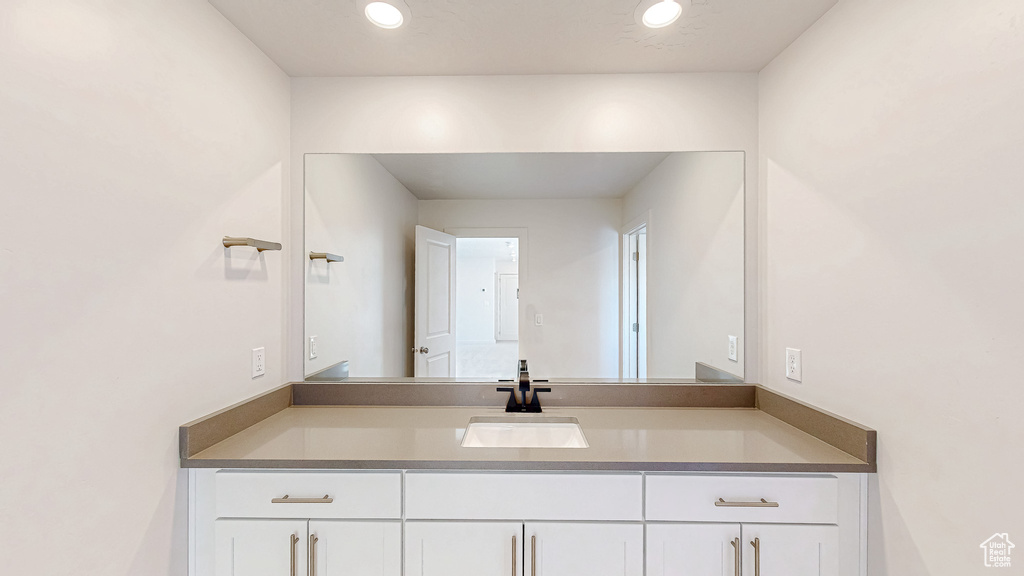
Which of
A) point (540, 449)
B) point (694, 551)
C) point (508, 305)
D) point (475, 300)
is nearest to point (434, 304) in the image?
point (475, 300)

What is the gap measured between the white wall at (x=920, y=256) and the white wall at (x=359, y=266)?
1.58 meters

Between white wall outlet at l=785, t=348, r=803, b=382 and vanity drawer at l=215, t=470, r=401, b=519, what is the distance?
1.42 meters

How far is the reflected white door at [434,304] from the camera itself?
1.96 m

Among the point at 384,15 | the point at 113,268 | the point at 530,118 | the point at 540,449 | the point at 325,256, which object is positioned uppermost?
the point at 384,15

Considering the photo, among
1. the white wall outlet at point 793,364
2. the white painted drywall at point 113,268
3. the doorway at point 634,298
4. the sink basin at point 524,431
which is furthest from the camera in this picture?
the doorway at point 634,298

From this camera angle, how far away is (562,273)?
2.00 m

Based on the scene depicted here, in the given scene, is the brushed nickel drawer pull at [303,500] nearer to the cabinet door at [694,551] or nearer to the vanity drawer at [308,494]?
the vanity drawer at [308,494]

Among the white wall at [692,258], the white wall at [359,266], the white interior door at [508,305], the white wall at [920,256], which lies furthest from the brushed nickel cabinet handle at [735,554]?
the white wall at [359,266]

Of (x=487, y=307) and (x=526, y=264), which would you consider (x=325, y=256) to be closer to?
(x=487, y=307)

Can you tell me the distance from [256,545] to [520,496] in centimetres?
79

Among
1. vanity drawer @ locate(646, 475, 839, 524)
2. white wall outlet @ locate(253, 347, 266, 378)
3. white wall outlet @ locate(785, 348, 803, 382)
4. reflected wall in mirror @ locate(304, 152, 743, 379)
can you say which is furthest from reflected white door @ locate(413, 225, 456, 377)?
white wall outlet @ locate(785, 348, 803, 382)

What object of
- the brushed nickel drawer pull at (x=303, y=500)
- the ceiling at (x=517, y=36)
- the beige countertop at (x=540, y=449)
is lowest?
the brushed nickel drawer pull at (x=303, y=500)

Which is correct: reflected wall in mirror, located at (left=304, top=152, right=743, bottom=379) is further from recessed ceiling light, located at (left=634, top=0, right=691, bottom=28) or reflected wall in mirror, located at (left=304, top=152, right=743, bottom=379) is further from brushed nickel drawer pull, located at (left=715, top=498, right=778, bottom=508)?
brushed nickel drawer pull, located at (left=715, top=498, right=778, bottom=508)

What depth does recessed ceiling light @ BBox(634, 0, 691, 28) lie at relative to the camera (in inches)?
54.1
